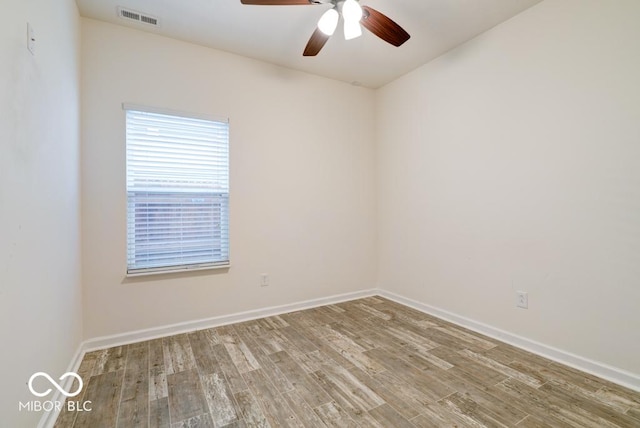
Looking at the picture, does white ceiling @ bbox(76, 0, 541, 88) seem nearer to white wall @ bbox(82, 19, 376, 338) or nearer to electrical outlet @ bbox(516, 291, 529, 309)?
white wall @ bbox(82, 19, 376, 338)

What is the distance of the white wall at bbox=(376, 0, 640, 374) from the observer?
6.36 ft

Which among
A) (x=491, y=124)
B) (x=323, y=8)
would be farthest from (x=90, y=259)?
(x=491, y=124)

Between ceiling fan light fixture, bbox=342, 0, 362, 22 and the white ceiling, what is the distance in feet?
1.49

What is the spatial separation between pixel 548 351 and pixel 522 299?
1.32ft

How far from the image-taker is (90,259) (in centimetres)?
243

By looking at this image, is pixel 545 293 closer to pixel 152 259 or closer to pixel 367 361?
pixel 367 361

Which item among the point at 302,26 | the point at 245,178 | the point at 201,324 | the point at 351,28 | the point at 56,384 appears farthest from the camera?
the point at 245,178

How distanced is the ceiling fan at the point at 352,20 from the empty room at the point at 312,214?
2cm

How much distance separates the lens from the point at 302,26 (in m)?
2.56

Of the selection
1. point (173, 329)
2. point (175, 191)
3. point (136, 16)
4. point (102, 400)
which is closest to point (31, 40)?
point (136, 16)

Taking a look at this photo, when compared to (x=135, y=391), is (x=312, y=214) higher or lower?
higher

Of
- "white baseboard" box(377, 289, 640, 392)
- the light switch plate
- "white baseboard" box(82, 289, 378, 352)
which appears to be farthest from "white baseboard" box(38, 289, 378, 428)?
the light switch plate

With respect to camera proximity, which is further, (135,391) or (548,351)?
(548,351)

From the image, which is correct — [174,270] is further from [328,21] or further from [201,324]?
[328,21]
